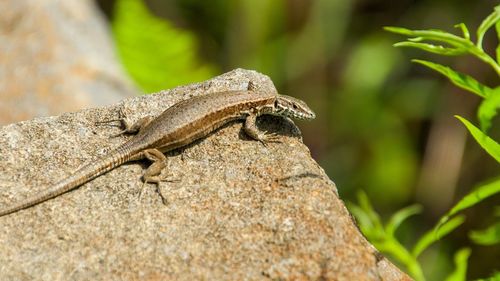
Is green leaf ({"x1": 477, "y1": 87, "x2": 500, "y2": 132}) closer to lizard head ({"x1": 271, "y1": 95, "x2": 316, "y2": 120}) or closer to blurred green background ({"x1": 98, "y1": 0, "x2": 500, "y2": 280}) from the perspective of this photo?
lizard head ({"x1": 271, "y1": 95, "x2": 316, "y2": 120})

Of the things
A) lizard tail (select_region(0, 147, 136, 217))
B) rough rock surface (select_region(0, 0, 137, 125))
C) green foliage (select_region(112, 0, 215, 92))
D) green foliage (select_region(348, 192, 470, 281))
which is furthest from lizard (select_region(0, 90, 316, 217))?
green foliage (select_region(112, 0, 215, 92))

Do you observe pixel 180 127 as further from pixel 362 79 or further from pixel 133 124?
pixel 362 79

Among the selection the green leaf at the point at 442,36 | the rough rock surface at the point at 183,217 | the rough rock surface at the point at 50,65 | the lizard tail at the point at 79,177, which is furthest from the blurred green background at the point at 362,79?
the green leaf at the point at 442,36

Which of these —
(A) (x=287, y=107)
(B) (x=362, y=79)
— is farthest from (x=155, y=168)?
(B) (x=362, y=79)

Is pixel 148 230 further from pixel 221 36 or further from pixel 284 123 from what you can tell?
pixel 221 36

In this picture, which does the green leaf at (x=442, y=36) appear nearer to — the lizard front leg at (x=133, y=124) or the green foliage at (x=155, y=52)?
the lizard front leg at (x=133, y=124)
